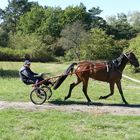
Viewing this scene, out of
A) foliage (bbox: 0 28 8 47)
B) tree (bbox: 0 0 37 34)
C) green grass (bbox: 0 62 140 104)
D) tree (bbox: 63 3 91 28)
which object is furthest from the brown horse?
tree (bbox: 0 0 37 34)

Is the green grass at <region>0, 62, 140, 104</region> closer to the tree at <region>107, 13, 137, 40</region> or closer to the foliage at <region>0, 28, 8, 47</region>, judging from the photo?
the foliage at <region>0, 28, 8, 47</region>

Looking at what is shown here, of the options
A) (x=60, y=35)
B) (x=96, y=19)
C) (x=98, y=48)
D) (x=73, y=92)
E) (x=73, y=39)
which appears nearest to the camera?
(x=73, y=92)

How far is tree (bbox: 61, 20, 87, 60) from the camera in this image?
65438mm

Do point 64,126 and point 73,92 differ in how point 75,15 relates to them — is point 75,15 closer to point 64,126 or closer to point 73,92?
point 73,92

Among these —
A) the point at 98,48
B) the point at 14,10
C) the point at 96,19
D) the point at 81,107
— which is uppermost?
the point at 14,10

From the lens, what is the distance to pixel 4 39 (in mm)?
76625

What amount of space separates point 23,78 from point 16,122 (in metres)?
4.01

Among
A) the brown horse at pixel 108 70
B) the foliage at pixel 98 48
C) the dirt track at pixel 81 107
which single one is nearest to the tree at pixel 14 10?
the foliage at pixel 98 48

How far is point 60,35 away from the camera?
7662 cm

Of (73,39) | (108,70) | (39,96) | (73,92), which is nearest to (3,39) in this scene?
(73,39)

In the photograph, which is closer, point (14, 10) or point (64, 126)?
point (64, 126)

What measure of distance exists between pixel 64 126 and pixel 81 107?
3261 mm

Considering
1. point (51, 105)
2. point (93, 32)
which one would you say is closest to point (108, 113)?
point (51, 105)

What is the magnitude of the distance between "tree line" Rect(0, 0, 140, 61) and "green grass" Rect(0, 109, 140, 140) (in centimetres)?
4716
